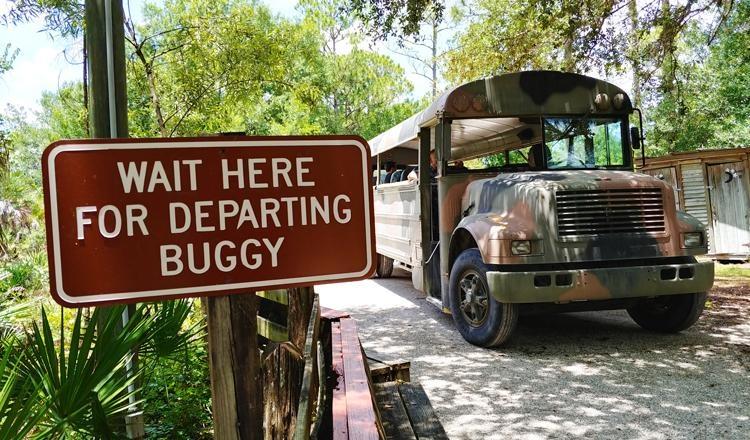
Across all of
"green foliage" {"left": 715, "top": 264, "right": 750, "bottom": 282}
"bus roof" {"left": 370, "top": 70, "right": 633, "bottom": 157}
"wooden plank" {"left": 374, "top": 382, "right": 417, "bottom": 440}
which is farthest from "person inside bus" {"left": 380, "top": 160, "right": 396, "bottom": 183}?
"green foliage" {"left": 715, "top": 264, "right": 750, "bottom": 282}

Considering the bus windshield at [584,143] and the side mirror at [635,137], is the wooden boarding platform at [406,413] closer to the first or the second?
the bus windshield at [584,143]

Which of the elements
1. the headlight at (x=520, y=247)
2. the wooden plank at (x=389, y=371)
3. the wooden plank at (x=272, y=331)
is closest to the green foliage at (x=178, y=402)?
the wooden plank at (x=272, y=331)

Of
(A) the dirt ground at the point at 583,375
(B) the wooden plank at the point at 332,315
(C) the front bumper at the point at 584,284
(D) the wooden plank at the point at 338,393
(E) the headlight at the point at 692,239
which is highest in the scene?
(E) the headlight at the point at 692,239

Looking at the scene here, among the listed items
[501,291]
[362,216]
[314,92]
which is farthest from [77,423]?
[314,92]

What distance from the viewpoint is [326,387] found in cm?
312

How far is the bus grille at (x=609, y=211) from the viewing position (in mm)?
5035

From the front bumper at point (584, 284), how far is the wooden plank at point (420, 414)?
5.23ft

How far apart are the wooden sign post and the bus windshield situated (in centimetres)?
484

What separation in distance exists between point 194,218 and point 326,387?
1.94m

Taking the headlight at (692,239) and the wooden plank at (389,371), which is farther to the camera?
the headlight at (692,239)

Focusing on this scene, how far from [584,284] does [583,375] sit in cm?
80

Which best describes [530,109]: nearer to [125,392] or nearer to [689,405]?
[689,405]

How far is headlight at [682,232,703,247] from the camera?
5.21 meters

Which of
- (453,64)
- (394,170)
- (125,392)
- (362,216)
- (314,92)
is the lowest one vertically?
(125,392)
